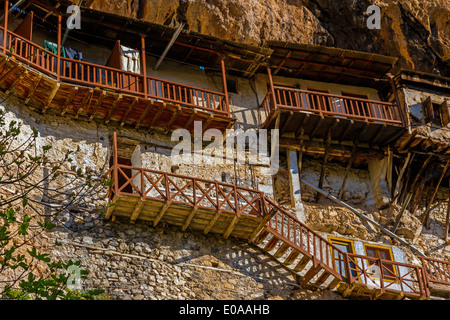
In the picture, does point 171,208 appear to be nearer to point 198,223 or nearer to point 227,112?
point 198,223

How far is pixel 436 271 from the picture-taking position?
22.1 meters

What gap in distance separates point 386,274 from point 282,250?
355 cm

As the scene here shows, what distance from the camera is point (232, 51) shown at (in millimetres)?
23031

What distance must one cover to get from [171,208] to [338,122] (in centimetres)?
684

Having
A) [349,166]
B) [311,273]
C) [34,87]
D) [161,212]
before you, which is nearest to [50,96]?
[34,87]

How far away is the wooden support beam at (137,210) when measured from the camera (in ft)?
59.4

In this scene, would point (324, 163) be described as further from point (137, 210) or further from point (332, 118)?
point (137, 210)

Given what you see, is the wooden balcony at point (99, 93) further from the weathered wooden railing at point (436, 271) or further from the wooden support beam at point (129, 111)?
the weathered wooden railing at point (436, 271)

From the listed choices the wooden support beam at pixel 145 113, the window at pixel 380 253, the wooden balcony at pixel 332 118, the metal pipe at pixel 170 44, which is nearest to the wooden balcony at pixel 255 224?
the window at pixel 380 253

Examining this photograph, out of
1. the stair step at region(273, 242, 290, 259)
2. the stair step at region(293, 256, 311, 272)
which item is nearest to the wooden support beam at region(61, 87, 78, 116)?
the stair step at region(273, 242, 290, 259)

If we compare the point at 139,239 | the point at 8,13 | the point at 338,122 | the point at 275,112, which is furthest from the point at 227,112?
the point at 8,13

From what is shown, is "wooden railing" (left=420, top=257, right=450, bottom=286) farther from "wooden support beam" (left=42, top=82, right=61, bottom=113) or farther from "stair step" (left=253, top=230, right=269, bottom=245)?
"wooden support beam" (left=42, top=82, right=61, bottom=113)

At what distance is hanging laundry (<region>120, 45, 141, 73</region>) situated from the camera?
21.4m

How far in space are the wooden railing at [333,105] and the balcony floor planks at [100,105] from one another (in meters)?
2.10
